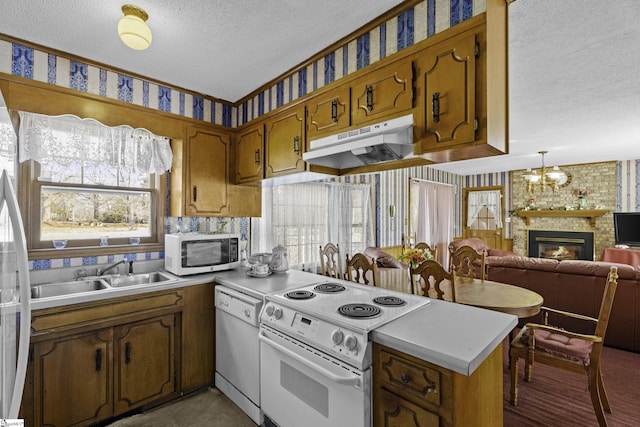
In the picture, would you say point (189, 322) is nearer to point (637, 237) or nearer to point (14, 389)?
point (14, 389)

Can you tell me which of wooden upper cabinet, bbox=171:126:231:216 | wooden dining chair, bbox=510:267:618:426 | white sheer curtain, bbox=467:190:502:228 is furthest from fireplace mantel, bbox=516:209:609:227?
wooden upper cabinet, bbox=171:126:231:216

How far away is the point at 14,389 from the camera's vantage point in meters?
1.02

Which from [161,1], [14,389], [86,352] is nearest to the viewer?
[14,389]

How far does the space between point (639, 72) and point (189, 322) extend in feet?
13.6

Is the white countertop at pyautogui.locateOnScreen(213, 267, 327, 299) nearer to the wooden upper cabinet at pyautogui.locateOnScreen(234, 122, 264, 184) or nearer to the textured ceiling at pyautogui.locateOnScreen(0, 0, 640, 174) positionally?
the wooden upper cabinet at pyautogui.locateOnScreen(234, 122, 264, 184)

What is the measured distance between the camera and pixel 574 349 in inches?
80.7

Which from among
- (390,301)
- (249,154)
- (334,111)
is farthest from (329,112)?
(390,301)

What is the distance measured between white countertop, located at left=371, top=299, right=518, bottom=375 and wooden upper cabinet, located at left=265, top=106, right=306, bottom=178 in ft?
4.43

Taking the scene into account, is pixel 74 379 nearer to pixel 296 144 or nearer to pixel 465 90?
pixel 296 144

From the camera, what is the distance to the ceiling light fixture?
1635 millimetres

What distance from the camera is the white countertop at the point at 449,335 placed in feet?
3.72

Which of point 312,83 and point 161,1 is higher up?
point 161,1

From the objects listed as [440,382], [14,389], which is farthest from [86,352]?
[440,382]

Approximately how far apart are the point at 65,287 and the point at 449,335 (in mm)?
2592
